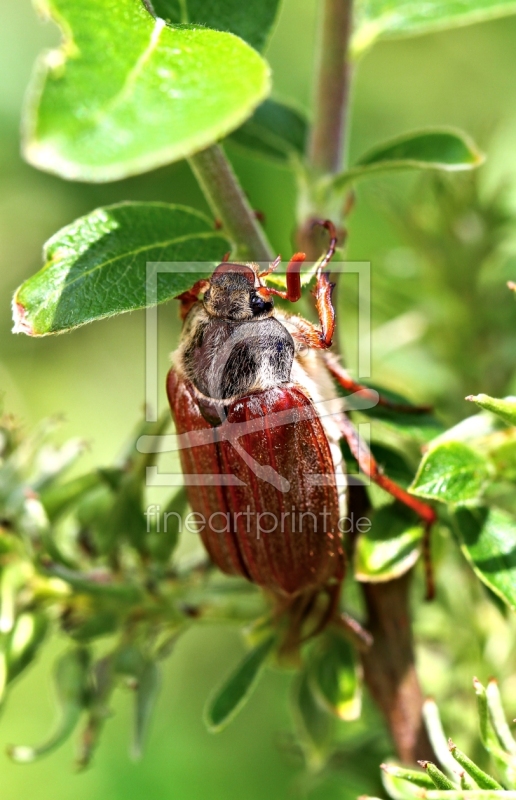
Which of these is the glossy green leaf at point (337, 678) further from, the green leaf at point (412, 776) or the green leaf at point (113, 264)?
the green leaf at point (113, 264)

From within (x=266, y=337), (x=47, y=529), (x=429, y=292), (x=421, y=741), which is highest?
(x=429, y=292)

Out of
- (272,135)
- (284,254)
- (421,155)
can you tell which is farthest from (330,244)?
(284,254)

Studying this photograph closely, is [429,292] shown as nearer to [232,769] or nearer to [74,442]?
[74,442]

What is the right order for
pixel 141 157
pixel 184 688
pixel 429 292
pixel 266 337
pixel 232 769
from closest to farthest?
pixel 141 157
pixel 266 337
pixel 429 292
pixel 232 769
pixel 184 688

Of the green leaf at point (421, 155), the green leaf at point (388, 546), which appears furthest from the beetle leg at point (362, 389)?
the green leaf at point (421, 155)

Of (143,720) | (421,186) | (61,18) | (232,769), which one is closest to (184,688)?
(232,769)

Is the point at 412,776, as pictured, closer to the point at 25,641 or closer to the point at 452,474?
the point at 452,474
